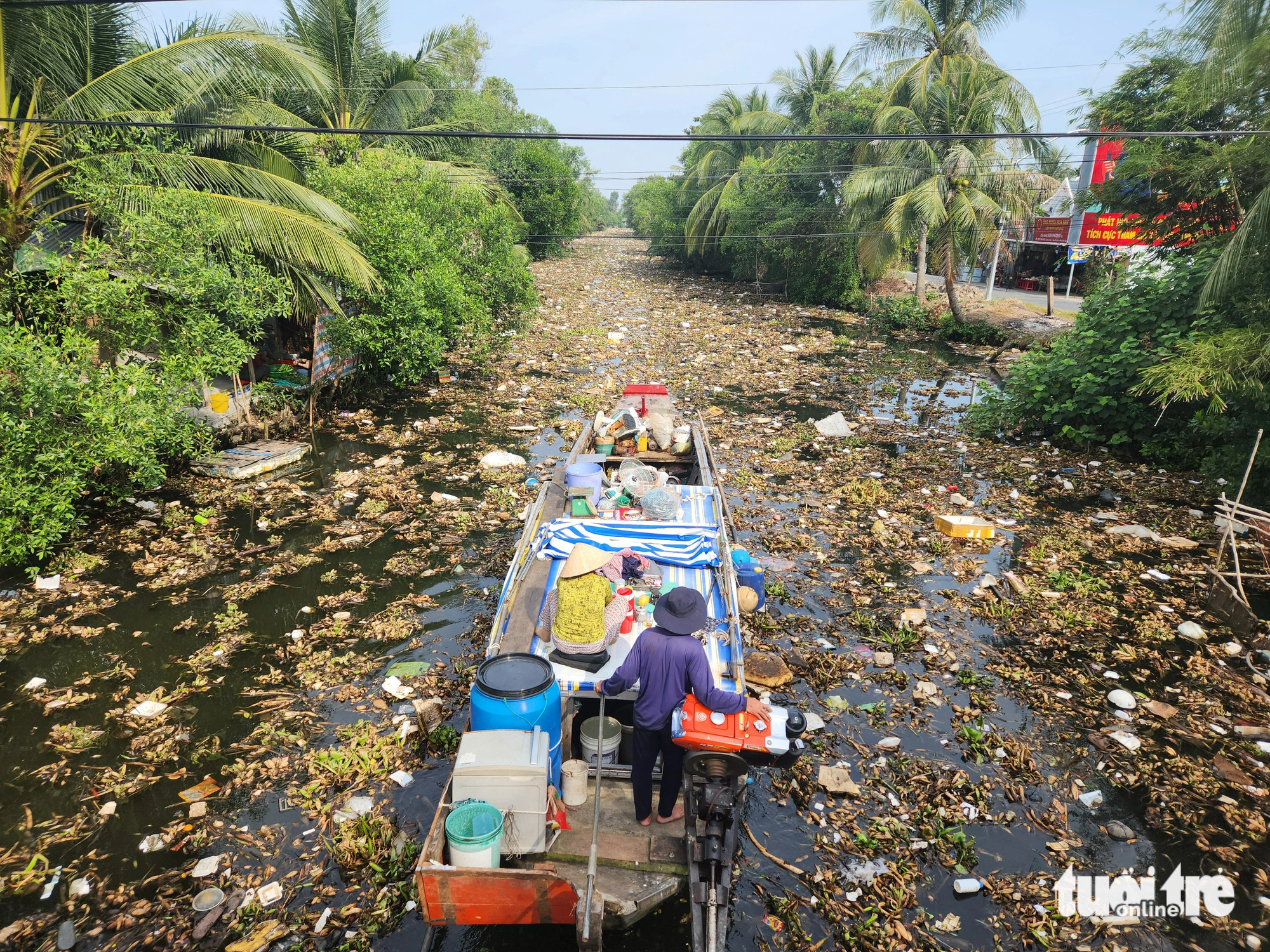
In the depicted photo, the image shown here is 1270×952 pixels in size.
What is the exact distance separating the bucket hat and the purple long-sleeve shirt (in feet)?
0.15

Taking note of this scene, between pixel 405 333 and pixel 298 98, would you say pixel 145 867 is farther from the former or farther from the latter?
pixel 298 98

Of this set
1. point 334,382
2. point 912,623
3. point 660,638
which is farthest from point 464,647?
point 334,382

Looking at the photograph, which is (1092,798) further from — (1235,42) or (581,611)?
(1235,42)

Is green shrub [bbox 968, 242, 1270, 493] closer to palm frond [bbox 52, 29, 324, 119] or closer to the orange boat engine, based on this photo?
the orange boat engine

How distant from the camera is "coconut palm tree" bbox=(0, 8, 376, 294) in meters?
7.19

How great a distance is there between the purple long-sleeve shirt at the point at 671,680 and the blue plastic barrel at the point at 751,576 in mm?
2423

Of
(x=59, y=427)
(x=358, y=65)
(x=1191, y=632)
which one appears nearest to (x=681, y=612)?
(x=1191, y=632)

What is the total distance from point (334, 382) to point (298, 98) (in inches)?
232

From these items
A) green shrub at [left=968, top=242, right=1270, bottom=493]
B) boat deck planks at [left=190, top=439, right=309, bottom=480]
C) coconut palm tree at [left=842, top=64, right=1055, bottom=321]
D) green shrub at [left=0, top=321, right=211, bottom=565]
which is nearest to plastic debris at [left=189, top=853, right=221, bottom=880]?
green shrub at [left=0, top=321, right=211, bottom=565]

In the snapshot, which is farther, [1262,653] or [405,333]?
[405,333]

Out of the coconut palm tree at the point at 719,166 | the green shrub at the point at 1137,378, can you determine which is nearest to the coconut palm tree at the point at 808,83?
the coconut palm tree at the point at 719,166

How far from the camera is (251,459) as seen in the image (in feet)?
30.2

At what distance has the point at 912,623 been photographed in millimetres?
6402

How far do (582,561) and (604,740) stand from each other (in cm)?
112
